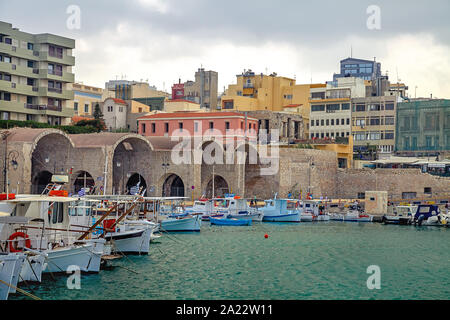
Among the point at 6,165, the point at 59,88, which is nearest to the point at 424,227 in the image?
the point at 6,165

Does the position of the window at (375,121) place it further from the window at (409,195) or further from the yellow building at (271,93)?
the window at (409,195)

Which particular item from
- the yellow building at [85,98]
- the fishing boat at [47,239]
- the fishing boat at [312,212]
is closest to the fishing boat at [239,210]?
the fishing boat at [312,212]

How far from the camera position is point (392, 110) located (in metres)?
63.1

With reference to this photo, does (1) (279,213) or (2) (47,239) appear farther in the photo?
(1) (279,213)

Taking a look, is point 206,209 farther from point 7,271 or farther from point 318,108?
point 318,108

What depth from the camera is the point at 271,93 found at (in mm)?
75250

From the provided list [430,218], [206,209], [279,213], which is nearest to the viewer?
[430,218]

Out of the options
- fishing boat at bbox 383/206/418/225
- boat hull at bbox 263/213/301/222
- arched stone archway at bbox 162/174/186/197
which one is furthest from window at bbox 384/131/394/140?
boat hull at bbox 263/213/301/222

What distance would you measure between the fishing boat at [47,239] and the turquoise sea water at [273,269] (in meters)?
0.52

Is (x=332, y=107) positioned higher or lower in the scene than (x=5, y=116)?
higher

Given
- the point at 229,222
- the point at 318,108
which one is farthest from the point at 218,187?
the point at 318,108

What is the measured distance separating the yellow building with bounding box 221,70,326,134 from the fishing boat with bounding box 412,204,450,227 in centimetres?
2907

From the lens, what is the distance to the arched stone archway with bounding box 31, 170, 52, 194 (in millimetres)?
47316

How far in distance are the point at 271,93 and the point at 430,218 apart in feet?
118
